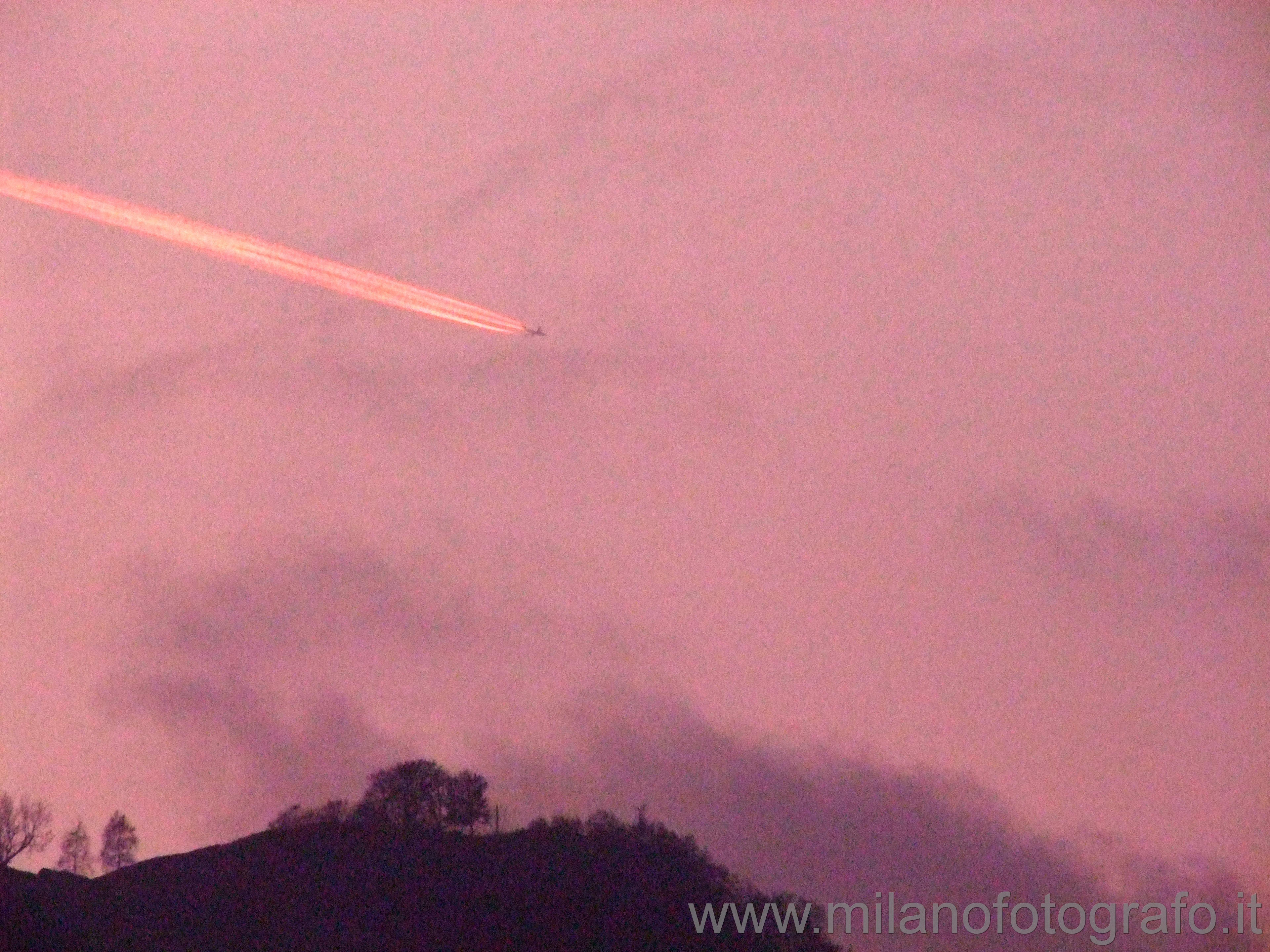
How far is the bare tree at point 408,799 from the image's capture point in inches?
3696

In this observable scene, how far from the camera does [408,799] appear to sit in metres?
94.8

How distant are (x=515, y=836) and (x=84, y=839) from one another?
22.2 m

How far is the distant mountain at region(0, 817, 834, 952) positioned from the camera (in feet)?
278

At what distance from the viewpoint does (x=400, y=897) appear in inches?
3472

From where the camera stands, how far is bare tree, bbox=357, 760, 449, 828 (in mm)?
93875

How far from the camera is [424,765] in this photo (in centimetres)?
9338

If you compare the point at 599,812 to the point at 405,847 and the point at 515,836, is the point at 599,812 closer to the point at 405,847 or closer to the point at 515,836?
the point at 515,836

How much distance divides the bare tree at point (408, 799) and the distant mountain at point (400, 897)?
0.76 metres

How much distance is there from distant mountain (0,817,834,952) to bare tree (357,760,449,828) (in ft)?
2.50

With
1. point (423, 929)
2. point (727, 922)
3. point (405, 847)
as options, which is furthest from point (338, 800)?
point (727, 922)

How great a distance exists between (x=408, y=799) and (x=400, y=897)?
7.56m

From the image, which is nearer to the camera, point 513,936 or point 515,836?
point 513,936

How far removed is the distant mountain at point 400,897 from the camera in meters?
84.6

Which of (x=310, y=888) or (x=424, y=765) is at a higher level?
(x=424, y=765)
